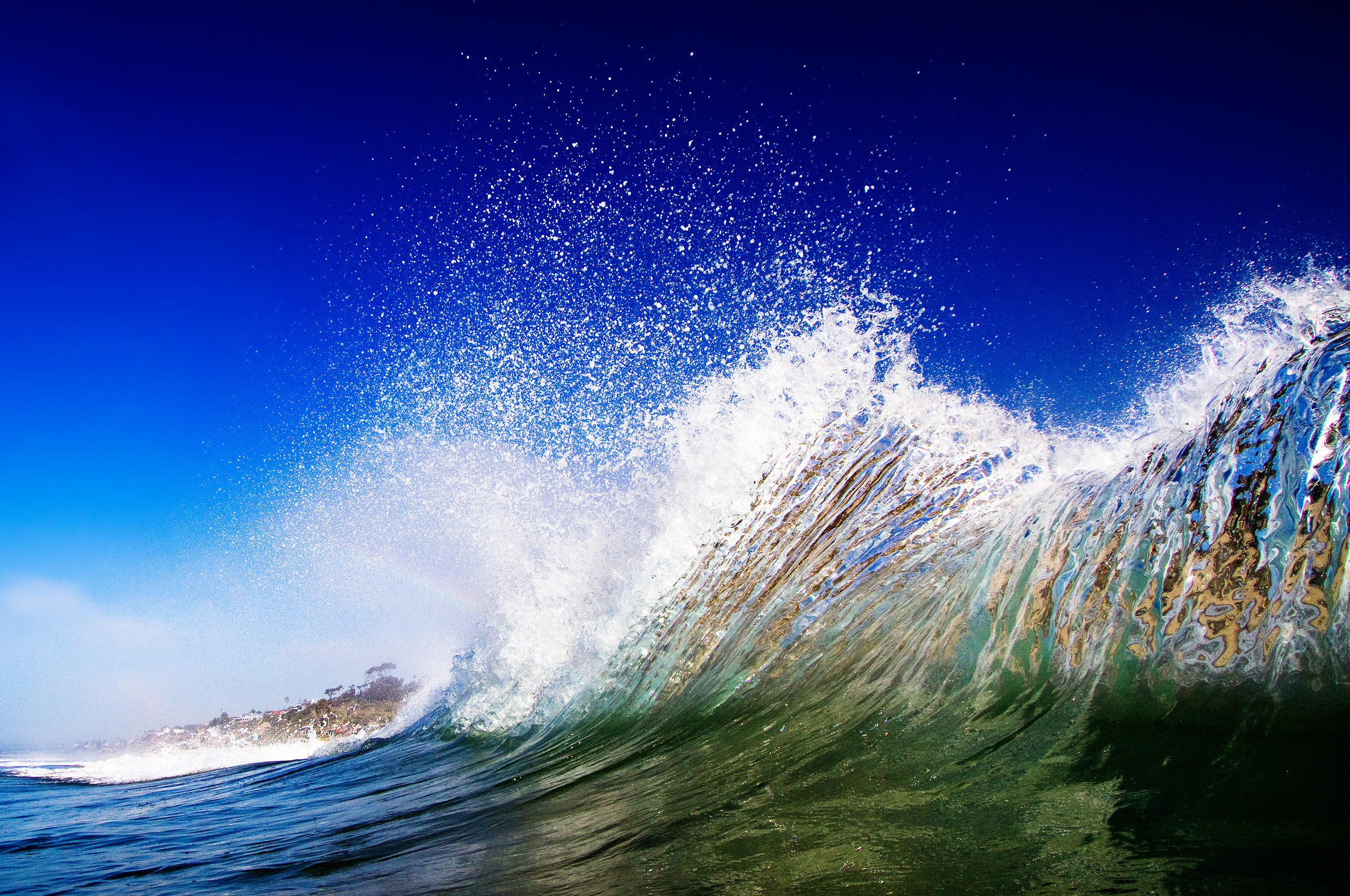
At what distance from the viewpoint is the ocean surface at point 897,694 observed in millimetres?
2422

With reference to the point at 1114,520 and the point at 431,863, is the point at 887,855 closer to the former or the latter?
the point at 431,863

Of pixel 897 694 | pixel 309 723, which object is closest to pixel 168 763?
pixel 309 723

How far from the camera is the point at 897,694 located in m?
4.44

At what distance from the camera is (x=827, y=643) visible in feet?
18.5

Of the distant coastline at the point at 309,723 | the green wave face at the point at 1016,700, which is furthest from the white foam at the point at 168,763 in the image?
the green wave face at the point at 1016,700

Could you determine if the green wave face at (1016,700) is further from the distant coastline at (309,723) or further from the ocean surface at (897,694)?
the distant coastline at (309,723)

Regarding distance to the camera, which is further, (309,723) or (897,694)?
(309,723)

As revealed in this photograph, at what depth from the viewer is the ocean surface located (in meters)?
2.42

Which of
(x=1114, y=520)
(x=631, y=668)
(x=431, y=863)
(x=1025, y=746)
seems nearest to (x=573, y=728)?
(x=631, y=668)

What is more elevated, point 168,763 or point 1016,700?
point 1016,700

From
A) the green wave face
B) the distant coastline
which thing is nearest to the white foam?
the distant coastline

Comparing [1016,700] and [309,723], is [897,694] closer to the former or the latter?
[1016,700]

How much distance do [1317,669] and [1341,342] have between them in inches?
93.9

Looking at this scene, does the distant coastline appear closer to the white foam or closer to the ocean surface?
the white foam
